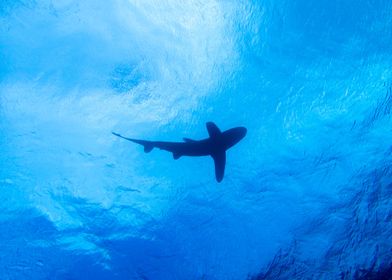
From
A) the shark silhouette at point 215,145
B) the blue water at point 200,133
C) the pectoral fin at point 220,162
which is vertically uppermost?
the blue water at point 200,133

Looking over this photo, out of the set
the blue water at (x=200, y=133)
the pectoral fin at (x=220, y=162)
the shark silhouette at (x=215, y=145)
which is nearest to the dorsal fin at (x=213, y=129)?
the shark silhouette at (x=215, y=145)

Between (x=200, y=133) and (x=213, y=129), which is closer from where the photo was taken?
(x=213, y=129)

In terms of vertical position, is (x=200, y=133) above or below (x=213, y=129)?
above

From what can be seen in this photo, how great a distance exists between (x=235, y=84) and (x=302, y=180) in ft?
21.1

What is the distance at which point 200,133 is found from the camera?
59.2 feet

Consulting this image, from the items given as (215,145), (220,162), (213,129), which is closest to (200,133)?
(220,162)

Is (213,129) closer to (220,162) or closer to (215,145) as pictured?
(215,145)

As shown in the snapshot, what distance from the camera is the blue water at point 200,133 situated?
52.6 ft

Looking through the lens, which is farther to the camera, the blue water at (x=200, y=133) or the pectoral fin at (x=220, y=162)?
the blue water at (x=200, y=133)

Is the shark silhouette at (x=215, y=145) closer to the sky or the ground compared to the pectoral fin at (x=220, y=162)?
closer to the sky

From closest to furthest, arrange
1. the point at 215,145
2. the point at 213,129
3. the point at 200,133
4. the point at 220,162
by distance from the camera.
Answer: the point at 213,129 → the point at 215,145 → the point at 220,162 → the point at 200,133

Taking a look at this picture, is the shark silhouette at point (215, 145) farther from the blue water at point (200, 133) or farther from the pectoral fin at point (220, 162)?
the blue water at point (200, 133)

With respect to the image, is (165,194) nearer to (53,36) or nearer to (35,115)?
(35,115)

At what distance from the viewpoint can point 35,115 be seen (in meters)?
18.5
